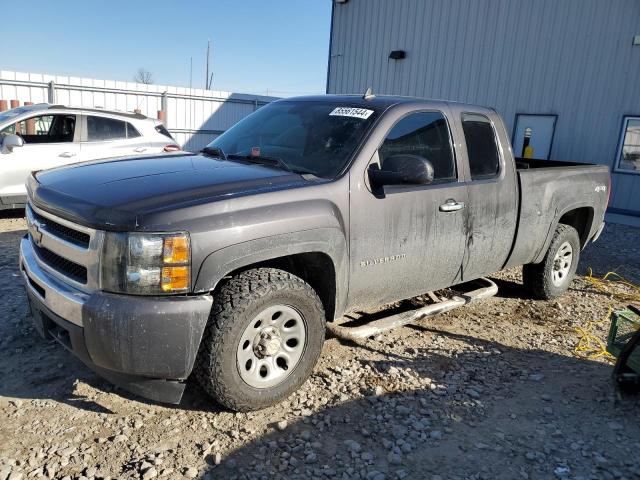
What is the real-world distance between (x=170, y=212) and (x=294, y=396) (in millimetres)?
1483

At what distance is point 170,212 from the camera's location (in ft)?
8.77

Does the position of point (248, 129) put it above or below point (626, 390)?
above

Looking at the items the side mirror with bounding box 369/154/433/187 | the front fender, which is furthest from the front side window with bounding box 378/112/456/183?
the front fender

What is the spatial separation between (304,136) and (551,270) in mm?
3094

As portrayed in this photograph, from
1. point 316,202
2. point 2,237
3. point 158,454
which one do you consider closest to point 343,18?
point 2,237

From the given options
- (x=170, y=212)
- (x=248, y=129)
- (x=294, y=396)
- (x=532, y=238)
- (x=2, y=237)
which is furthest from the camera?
(x=2, y=237)

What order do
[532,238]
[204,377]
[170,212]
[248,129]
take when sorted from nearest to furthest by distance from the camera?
1. [170,212]
2. [204,377]
3. [248,129]
4. [532,238]

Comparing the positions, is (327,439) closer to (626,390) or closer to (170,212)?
(170,212)

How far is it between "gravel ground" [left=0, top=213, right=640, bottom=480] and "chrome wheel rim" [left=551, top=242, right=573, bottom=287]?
4.37 ft

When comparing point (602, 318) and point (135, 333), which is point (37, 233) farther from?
point (602, 318)

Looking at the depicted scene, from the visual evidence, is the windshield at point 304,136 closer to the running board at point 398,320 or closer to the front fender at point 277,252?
the front fender at point 277,252

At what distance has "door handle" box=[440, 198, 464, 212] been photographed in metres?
3.92

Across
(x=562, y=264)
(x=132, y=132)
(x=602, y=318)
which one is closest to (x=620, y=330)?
(x=602, y=318)

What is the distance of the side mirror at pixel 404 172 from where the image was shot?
3387mm
